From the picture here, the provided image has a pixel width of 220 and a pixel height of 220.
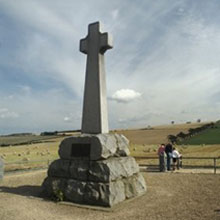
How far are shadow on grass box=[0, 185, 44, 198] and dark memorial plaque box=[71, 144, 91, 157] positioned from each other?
208 centimetres

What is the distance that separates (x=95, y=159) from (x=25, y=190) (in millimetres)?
4003

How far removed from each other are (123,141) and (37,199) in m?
3.88

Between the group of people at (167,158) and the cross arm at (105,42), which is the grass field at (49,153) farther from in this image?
the cross arm at (105,42)

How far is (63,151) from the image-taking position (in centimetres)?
1053

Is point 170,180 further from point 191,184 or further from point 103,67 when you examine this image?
point 103,67

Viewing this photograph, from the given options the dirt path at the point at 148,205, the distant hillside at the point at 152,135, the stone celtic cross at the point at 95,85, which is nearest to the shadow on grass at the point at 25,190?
the dirt path at the point at 148,205

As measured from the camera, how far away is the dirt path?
7707 mm

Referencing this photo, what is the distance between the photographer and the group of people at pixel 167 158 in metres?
16.1

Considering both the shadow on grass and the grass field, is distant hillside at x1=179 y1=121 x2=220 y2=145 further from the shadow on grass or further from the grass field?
the shadow on grass

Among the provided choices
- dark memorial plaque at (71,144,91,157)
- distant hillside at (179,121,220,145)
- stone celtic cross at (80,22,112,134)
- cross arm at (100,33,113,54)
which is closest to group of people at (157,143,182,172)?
stone celtic cross at (80,22,112,134)

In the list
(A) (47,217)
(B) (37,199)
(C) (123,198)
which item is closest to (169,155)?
(C) (123,198)

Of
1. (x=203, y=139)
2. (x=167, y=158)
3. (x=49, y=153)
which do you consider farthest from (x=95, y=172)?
(x=203, y=139)

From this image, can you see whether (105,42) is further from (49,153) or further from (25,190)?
(49,153)

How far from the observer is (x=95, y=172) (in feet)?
30.4
